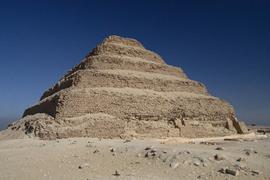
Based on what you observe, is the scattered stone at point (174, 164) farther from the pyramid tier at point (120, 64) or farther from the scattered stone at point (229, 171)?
the pyramid tier at point (120, 64)

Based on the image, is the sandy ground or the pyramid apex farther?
the pyramid apex

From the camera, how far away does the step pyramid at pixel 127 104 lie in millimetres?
19578

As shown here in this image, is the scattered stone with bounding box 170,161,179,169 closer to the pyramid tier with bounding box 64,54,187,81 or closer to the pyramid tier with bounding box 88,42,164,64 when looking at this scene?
the pyramid tier with bounding box 64,54,187,81

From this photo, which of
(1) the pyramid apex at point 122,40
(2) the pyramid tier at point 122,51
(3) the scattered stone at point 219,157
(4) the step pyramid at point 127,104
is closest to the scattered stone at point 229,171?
(3) the scattered stone at point 219,157

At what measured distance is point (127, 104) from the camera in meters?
21.3

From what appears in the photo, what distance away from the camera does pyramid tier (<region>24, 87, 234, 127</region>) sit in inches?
790

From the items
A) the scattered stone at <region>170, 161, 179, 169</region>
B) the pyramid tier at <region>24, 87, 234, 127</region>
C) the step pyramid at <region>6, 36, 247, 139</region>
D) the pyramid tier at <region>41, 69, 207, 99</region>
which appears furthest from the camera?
the pyramid tier at <region>41, 69, 207, 99</region>

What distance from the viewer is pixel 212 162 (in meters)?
10.8

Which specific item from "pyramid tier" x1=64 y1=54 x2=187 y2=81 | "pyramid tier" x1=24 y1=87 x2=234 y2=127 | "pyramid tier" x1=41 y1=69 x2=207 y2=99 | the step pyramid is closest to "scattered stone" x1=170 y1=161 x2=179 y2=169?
the step pyramid

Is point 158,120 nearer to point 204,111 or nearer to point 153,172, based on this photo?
point 204,111

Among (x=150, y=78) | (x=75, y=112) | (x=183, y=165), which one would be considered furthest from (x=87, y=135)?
(x=183, y=165)

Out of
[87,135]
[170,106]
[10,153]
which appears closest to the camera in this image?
[10,153]

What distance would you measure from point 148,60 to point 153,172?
1774 centimetres

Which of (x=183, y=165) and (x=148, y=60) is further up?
(x=148, y=60)
